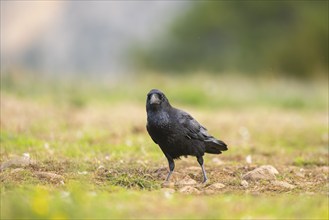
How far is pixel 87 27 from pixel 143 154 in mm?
59080

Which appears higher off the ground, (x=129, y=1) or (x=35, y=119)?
(x=129, y=1)

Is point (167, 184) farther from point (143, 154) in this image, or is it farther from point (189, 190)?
point (143, 154)

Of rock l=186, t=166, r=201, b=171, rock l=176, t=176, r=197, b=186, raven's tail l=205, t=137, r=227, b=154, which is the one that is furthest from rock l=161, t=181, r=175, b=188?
rock l=186, t=166, r=201, b=171

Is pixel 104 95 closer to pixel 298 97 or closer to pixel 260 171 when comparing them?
pixel 298 97

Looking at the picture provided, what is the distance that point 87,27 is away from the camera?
223 feet

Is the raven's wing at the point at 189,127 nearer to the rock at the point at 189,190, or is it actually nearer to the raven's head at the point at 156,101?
the raven's head at the point at 156,101

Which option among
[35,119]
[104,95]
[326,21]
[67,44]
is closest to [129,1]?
[67,44]

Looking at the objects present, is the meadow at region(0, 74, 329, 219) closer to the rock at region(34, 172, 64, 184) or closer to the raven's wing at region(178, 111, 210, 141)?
the rock at region(34, 172, 64, 184)

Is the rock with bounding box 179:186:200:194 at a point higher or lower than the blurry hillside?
lower

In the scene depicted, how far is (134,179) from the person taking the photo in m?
7.20

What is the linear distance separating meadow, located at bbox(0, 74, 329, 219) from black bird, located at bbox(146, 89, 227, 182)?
0.31 meters

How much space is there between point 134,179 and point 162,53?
46539 millimetres

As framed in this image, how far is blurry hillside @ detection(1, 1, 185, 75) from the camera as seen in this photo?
56.4 metres

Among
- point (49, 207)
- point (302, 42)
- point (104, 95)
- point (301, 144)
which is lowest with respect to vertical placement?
point (49, 207)
